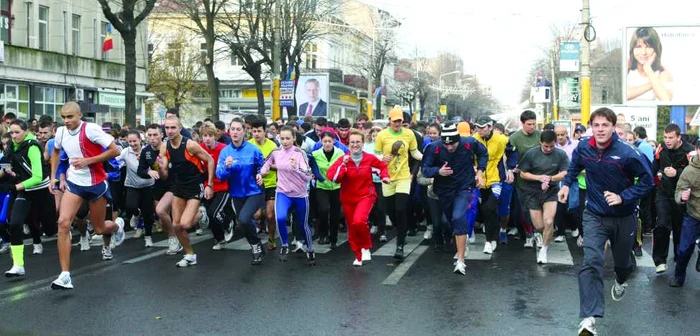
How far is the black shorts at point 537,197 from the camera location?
11.4 meters

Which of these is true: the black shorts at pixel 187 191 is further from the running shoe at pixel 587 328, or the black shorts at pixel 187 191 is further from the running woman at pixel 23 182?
the running shoe at pixel 587 328

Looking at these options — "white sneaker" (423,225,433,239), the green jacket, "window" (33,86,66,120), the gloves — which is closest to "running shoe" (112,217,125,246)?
the gloves

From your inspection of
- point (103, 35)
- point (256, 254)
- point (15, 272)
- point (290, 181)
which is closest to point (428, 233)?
point (290, 181)

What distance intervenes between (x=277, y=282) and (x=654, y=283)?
4178mm

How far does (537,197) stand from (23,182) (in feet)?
21.0

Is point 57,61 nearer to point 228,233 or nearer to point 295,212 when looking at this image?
point 228,233

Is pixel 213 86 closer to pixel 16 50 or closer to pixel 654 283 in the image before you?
pixel 16 50

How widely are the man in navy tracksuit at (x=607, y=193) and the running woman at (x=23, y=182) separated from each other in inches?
243

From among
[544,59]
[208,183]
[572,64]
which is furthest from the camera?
[544,59]

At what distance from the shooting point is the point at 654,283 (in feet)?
32.0

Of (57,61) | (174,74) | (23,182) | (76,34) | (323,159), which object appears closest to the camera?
(23,182)

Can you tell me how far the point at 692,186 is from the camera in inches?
366

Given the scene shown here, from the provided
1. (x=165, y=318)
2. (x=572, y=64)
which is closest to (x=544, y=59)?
(x=572, y=64)

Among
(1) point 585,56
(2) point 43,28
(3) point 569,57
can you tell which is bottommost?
(1) point 585,56
